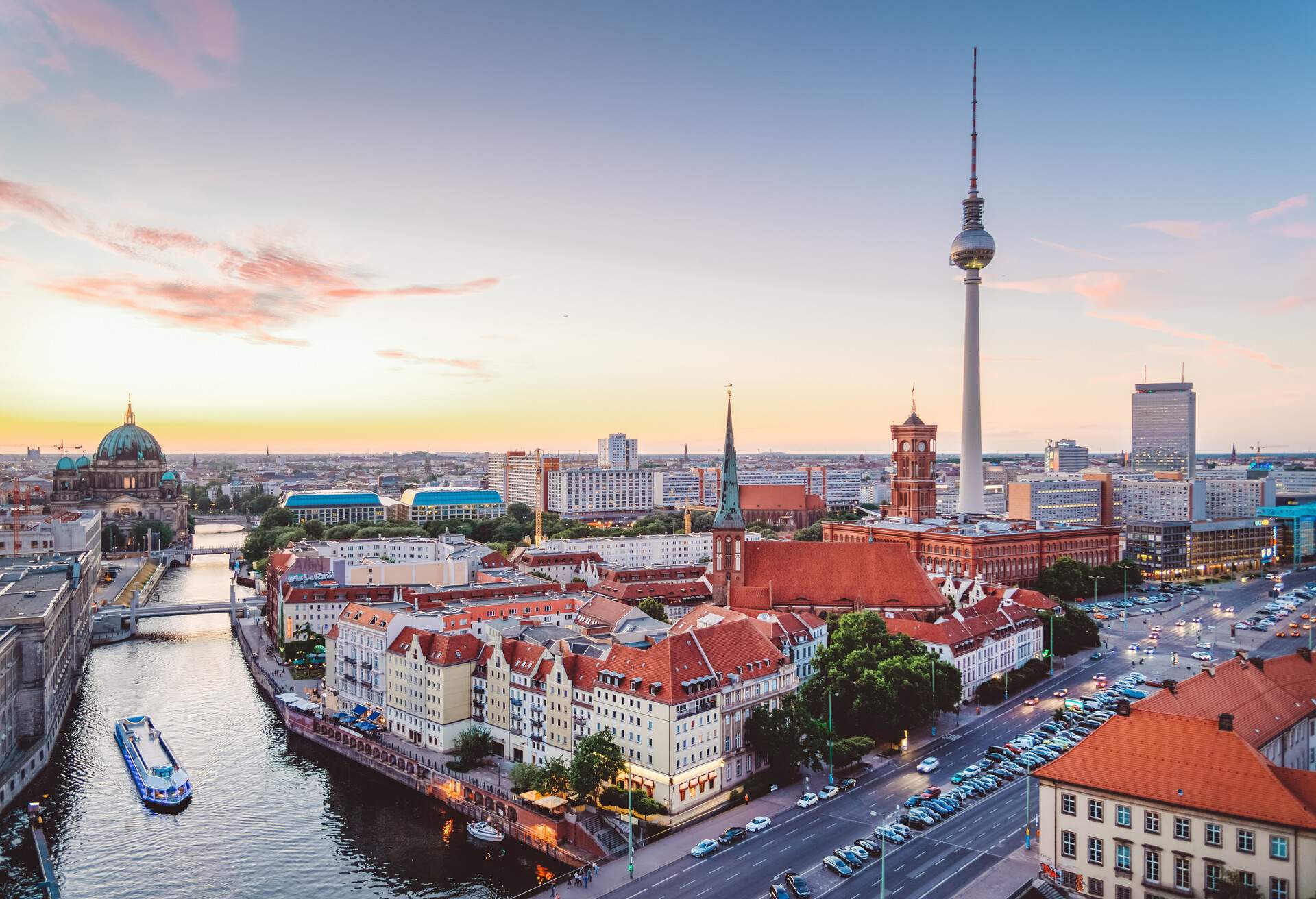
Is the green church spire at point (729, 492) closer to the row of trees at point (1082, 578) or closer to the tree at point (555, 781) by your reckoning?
the tree at point (555, 781)

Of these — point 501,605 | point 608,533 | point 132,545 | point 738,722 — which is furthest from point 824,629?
point 132,545

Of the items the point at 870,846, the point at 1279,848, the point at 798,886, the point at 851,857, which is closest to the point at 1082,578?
the point at 870,846

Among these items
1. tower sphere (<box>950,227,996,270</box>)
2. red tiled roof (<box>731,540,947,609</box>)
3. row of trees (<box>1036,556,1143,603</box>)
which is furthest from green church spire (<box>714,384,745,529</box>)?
tower sphere (<box>950,227,996,270</box>)

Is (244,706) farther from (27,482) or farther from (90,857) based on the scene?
(27,482)

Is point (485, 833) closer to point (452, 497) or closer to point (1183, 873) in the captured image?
point (1183, 873)

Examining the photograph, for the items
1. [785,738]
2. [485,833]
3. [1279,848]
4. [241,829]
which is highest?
[1279,848]

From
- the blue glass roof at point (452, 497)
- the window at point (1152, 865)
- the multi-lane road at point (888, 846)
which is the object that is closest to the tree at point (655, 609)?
the multi-lane road at point (888, 846)

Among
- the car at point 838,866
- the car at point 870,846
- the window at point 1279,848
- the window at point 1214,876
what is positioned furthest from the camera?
the car at point 870,846
